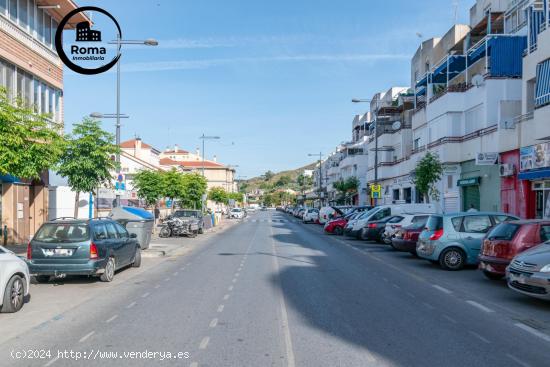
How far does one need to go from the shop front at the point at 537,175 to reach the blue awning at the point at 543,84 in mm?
1804

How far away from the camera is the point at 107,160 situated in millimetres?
20172

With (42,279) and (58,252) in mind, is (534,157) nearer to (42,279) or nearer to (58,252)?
(58,252)

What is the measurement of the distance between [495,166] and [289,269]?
53.4 ft

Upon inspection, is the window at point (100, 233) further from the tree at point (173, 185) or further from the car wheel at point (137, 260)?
the tree at point (173, 185)

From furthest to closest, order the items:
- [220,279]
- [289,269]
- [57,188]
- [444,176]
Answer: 1. [444,176]
2. [57,188]
3. [289,269]
4. [220,279]

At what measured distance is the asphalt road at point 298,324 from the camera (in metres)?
6.28

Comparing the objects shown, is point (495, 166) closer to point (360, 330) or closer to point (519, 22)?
point (519, 22)

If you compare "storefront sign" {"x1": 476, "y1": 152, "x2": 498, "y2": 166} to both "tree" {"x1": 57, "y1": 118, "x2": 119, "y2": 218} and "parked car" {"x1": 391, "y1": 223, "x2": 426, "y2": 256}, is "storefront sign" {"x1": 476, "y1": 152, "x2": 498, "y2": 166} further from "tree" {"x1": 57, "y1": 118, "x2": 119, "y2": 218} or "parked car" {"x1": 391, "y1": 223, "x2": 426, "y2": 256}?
"tree" {"x1": 57, "y1": 118, "x2": 119, "y2": 218}

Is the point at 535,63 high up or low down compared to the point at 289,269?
up

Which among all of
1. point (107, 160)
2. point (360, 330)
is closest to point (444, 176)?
point (107, 160)

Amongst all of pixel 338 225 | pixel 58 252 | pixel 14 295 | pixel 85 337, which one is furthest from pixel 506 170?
pixel 85 337

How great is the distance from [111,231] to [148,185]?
22.0 meters

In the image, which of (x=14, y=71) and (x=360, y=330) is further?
(x=14, y=71)

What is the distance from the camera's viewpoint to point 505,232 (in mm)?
12094
